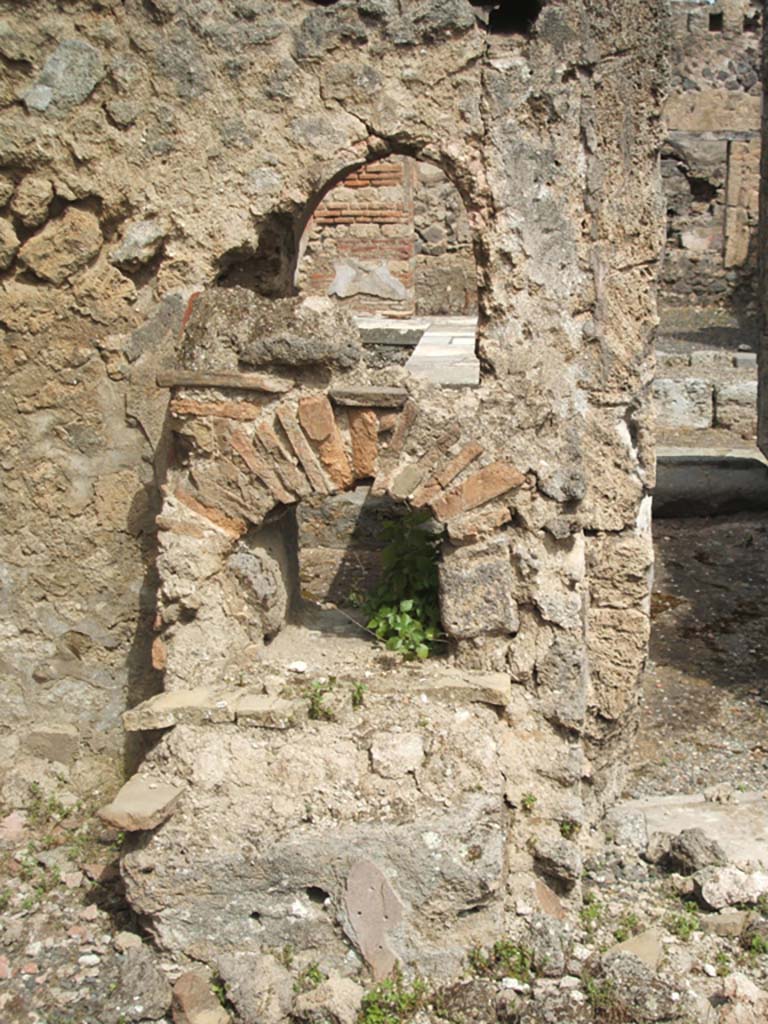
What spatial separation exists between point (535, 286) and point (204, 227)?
1.20m

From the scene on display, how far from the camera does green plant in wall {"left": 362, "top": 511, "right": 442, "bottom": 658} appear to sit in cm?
427

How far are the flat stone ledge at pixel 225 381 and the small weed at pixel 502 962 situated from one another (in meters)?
1.84

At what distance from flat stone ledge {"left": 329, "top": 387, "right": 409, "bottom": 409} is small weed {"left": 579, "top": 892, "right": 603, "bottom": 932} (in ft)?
5.74

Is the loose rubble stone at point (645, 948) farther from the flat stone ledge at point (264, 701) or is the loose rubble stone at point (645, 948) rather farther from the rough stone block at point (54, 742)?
the rough stone block at point (54, 742)

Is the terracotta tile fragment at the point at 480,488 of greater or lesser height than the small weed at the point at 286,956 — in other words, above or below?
above

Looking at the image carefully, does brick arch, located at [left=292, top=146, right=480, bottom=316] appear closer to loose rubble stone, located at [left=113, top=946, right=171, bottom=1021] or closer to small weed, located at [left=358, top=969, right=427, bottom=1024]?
loose rubble stone, located at [left=113, top=946, right=171, bottom=1021]

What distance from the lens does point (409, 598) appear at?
14.4ft

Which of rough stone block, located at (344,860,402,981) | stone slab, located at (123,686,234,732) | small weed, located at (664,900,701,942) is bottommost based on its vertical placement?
small weed, located at (664,900,701,942)

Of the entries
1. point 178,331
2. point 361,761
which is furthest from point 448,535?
point 178,331

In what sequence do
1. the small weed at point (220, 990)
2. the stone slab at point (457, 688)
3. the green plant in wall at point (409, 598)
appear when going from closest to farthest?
the small weed at point (220, 990) → the stone slab at point (457, 688) → the green plant in wall at point (409, 598)

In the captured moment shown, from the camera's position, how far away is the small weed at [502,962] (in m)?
3.64

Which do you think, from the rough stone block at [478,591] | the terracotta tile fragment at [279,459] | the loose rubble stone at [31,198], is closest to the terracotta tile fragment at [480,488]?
the rough stone block at [478,591]

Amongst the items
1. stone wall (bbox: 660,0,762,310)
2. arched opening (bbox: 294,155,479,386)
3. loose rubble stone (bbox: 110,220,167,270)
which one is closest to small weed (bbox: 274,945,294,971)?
loose rubble stone (bbox: 110,220,167,270)

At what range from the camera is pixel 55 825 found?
448 cm
